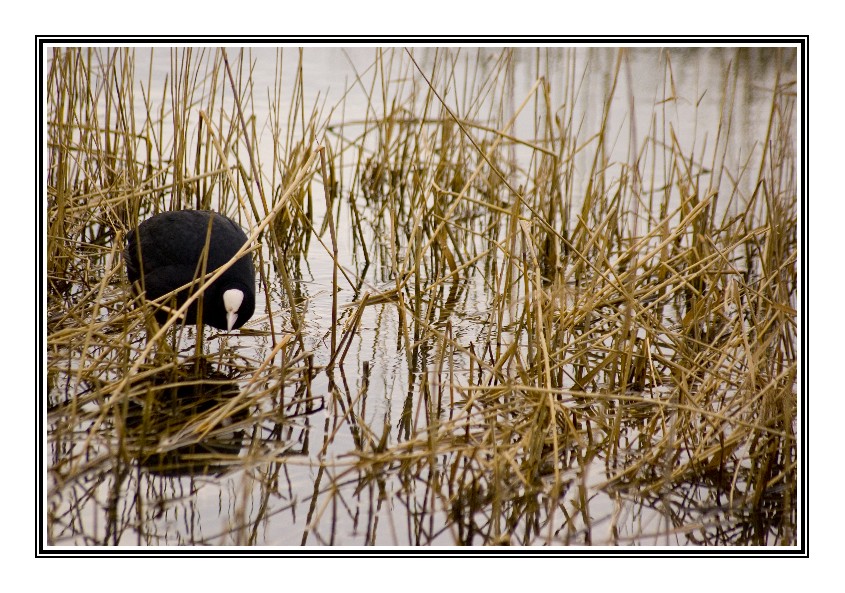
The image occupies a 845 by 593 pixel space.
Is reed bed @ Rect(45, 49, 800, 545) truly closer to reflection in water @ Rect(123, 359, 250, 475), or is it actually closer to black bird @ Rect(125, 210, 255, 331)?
reflection in water @ Rect(123, 359, 250, 475)

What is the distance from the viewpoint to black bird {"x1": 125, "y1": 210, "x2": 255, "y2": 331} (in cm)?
292

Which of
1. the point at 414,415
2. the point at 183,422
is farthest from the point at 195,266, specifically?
the point at 414,415

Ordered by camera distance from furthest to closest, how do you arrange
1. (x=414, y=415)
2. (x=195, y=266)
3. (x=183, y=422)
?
(x=195, y=266) → (x=414, y=415) → (x=183, y=422)

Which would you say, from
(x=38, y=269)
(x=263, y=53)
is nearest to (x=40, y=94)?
(x=38, y=269)

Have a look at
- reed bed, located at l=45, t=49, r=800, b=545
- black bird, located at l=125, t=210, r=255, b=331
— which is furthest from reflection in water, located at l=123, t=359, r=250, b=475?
black bird, located at l=125, t=210, r=255, b=331

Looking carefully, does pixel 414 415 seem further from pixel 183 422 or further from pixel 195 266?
pixel 195 266

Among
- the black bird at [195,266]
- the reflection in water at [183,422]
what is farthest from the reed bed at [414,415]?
the black bird at [195,266]

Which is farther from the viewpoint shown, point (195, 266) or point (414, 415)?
point (195, 266)

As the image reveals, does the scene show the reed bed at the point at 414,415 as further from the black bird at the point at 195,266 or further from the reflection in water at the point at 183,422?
the black bird at the point at 195,266

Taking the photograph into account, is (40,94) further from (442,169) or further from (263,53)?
(263,53)

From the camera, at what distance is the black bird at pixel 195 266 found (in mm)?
2918

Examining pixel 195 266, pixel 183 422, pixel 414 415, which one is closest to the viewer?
pixel 183 422

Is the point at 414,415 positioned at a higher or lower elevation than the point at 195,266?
lower

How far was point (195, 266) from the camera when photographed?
3.01 metres
